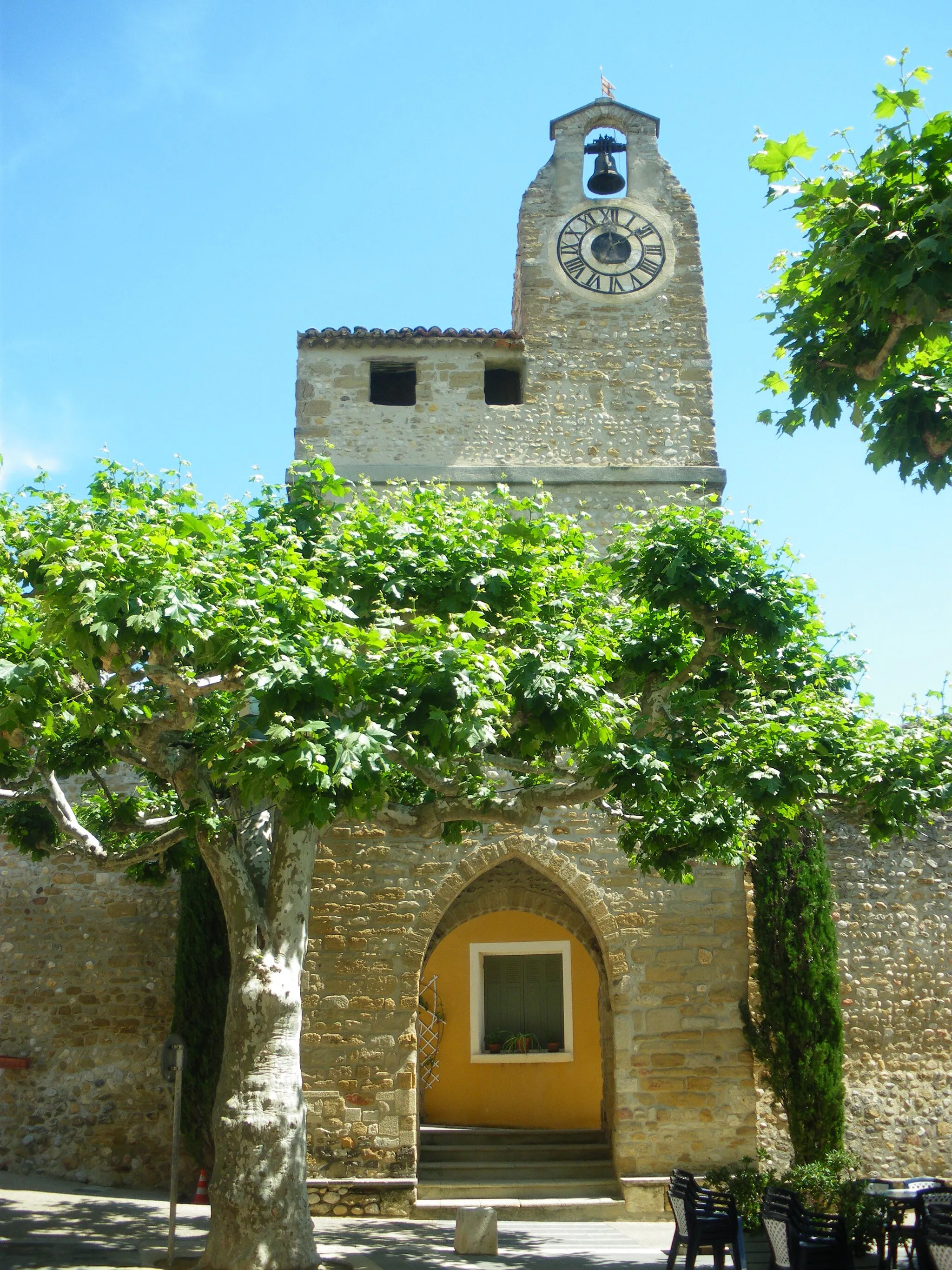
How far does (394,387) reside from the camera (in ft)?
48.1

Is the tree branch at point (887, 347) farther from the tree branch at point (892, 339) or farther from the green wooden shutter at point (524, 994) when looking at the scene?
the green wooden shutter at point (524, 994)

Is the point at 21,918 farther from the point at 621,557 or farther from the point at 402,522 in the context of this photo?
the point at 621,557

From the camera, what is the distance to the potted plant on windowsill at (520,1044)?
49.7ft

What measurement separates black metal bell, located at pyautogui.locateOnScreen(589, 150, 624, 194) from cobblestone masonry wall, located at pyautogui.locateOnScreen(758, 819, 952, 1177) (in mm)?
8498

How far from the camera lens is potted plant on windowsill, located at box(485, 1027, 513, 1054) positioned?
1525 centimetres

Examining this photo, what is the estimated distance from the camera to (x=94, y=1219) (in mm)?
9945

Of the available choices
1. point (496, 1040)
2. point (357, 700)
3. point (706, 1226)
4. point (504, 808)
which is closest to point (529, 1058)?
point (496, 1040)

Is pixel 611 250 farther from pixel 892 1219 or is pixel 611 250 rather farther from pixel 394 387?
pixel 892 1219

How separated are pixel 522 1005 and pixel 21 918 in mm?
6514

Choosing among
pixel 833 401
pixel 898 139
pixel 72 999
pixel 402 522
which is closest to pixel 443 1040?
pixel 72 999

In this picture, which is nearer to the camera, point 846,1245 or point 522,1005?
point 846,1245

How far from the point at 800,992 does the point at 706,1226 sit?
4022 millimetres

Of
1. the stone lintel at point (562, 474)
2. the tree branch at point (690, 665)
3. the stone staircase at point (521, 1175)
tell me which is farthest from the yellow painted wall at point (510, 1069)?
the tree branch at point (690, 665)

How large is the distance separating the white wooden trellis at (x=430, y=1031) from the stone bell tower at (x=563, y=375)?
22.3 ft
